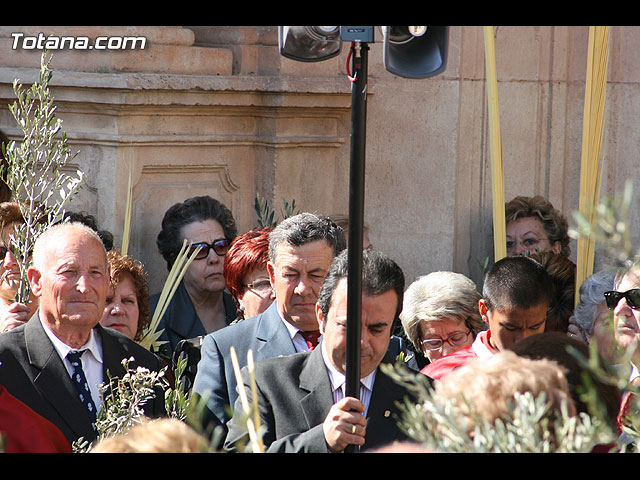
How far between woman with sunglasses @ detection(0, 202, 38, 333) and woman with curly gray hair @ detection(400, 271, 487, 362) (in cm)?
150

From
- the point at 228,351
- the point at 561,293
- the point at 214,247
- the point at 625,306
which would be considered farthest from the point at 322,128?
the point at 625,306

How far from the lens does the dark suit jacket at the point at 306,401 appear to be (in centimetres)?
329

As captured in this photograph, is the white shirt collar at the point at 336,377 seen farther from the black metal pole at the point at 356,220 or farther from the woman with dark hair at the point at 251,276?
the woman with dark hair at the point at 251,276

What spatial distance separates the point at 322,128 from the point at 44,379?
345 centimetres

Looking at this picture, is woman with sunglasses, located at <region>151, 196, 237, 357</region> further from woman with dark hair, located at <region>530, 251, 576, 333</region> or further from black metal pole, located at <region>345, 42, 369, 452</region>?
black metal pole, located at <region>345, 42, 369, 452</region>

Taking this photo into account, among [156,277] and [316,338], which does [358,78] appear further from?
[156,277]

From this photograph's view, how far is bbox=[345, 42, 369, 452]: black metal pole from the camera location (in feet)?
9.39

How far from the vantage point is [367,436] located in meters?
3.30

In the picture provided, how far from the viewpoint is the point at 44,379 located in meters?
3.57

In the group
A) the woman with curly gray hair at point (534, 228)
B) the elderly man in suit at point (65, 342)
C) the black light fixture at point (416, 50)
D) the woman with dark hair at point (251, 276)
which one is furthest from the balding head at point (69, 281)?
the woman with curly gray hair at point (534, 228)

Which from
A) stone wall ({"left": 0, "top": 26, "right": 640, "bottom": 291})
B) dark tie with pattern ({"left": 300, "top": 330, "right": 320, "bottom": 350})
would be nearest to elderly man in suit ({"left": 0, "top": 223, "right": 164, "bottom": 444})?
dark tie with pattern ({"left": 300, "top": 330, "right": 320, "bottom": 350})

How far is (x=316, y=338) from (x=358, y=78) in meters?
1.44
